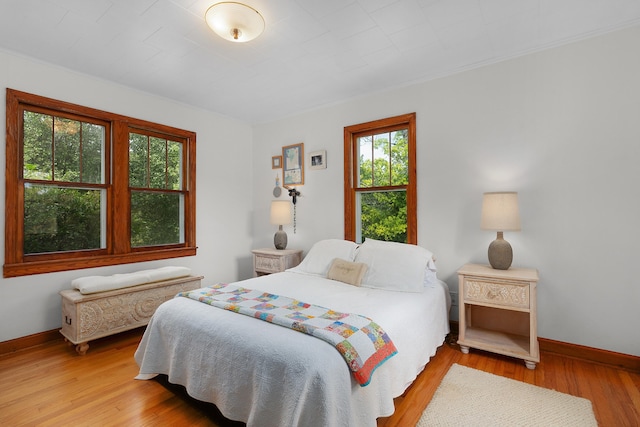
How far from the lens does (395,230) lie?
3.56m

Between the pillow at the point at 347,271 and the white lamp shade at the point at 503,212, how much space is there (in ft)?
3.81

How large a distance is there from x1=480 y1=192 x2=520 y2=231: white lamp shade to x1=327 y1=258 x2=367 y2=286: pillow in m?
1.16

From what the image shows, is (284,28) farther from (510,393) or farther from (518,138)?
(510,393)

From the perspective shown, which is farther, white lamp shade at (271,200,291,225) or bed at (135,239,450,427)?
white lamp shade at (271,200,291,225)

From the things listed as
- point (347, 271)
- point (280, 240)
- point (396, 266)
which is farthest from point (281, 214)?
point (396, 266)

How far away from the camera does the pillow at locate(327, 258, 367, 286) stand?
281 cm

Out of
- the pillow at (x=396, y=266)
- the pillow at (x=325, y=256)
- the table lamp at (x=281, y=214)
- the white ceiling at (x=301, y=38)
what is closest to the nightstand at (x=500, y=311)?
the pillow at (x=396, y=266)

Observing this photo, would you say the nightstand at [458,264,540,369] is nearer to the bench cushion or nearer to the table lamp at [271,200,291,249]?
the table lamp at [271,200,291,249]

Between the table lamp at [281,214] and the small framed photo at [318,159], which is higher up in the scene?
the small framed photo at [318,159]

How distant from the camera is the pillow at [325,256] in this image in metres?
3.18

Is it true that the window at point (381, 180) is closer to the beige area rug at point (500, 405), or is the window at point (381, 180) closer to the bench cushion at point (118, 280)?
the beige area rug at point (500, 405)

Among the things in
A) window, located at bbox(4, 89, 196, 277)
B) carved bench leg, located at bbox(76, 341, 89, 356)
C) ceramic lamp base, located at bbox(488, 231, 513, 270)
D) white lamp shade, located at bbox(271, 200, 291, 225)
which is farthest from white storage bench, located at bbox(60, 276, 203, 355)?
ceramic lamp base, located at bbox(488, 231, 513, 270)

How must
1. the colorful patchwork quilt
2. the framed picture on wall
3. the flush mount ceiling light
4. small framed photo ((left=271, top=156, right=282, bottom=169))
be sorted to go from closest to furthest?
the colorful patchwork quilt < the flush mount ceiling light < the framed picture on wall < small framed photo ((left=271, top=156, right=282, bottom=169))

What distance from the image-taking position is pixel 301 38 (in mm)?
2529
